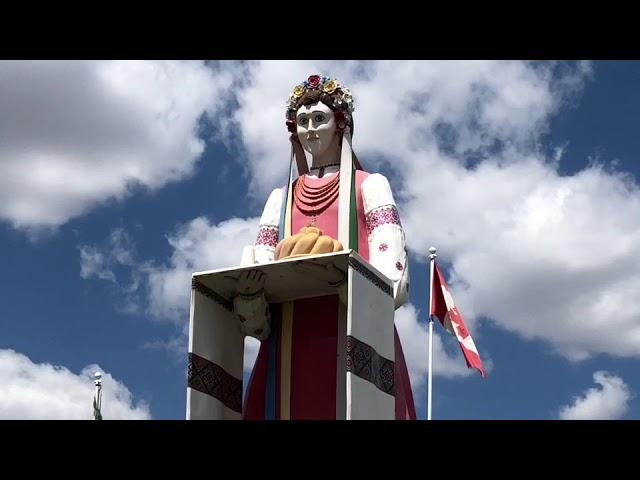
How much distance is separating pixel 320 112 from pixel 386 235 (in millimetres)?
1149

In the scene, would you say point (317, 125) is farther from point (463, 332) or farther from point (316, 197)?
point (463, 332)

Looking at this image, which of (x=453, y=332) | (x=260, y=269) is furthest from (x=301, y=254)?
(x=453, y=332)

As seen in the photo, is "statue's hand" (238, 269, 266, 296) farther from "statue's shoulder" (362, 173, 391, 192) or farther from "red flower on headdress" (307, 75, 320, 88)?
"red flower on headdress" (307, 75, 320, 88)

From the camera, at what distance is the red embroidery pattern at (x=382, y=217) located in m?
7.61

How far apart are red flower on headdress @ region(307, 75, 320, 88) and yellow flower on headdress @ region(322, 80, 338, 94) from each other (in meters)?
0.08

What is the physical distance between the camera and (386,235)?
7520 millimetres

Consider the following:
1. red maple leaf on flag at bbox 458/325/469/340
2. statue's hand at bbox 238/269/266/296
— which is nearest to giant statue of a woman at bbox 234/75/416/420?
statue's hand at bbox 238/269/266/296

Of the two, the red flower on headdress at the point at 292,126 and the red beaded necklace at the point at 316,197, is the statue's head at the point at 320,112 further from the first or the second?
the red beaded necklace at the point at 316,197

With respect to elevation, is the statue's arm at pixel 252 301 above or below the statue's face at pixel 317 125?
below

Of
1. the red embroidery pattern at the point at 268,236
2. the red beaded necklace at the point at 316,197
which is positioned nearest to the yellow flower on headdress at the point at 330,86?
the red beaded necklace at the point at 316,197

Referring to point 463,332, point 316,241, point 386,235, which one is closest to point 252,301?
point 316,241
